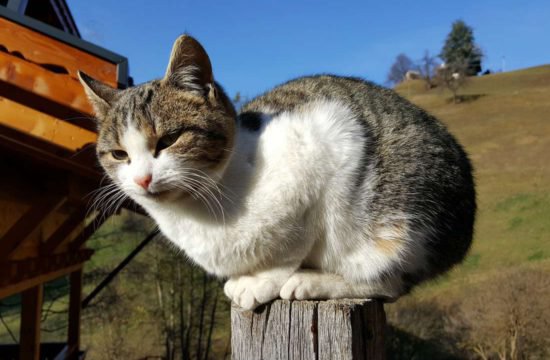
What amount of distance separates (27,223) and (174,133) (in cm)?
226

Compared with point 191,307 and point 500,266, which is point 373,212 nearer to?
point 500,266

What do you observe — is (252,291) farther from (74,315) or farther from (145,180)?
(74,315)

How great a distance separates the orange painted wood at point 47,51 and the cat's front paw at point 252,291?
0.96 metres

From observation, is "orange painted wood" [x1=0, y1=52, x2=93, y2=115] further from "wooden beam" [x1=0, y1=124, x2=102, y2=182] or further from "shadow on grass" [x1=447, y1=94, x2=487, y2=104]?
"shadow on grass" [x1=447, y1=94, x2=487, y2=104]

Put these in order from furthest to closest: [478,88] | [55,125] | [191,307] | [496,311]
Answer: [478,88], [191,307], [496,311], [55,125]

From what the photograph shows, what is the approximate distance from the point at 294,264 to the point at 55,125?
1.32 metres

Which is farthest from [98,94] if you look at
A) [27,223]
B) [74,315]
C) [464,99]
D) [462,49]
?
[462,49]

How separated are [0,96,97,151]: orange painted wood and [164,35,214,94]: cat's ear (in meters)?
0.76

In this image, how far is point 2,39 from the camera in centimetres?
187

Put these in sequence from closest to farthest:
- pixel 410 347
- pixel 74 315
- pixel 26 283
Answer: pixel 26 283
pixel 74 315
pixel 410 347

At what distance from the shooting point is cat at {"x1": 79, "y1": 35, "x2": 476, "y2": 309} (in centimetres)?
145

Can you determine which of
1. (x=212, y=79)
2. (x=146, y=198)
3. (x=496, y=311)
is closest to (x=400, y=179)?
(x=212, y=79)

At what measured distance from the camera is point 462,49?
110 feet

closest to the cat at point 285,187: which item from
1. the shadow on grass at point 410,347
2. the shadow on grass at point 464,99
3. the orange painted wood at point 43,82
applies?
the orange painted wood at point 43,82
